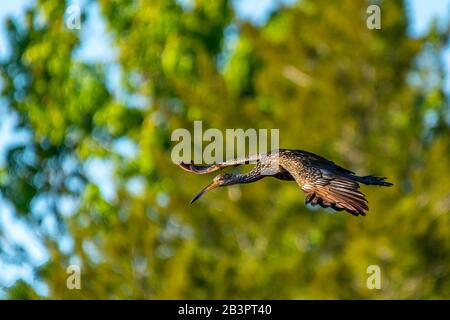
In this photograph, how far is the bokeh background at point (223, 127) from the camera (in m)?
30.5

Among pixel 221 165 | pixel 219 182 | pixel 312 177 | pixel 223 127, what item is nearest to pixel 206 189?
pixel 219 182

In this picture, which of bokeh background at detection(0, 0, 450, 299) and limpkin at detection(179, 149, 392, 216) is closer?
limpkin at detection(179, 149, 392, 216)

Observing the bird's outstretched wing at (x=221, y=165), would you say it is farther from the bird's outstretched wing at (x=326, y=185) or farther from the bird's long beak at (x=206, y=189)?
the bird's outstretched wing at (x=326, y=185)

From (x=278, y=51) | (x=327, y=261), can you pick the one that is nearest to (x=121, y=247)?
(x=327, y=261)

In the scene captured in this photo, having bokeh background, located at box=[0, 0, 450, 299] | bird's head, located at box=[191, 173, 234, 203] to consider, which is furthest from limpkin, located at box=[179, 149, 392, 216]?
bokeh background, located at box=[0, 0, 450, 299]

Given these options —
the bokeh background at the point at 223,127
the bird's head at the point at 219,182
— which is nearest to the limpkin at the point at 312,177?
the bird's head at the point at 219,182

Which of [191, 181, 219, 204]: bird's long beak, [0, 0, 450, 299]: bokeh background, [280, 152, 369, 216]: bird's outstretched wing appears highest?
[0, 0, 450, 299]: bokeh background

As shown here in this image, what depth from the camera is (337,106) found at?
112 feet

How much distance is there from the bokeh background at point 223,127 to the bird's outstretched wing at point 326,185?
15400 millimetres

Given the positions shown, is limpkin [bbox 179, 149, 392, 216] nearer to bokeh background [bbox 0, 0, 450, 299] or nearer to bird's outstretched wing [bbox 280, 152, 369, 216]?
bird's outstretched wing [bbox 280, 152, 369, 216]

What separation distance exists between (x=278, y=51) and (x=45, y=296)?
29.1ft

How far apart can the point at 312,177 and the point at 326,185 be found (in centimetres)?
20

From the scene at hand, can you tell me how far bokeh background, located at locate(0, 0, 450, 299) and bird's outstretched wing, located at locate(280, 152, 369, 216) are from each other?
15400 mm

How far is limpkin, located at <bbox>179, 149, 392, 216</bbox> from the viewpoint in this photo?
11719 mm
